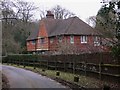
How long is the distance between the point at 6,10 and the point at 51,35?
40266 millimetres

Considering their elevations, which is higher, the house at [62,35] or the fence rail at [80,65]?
the house at [62,35]

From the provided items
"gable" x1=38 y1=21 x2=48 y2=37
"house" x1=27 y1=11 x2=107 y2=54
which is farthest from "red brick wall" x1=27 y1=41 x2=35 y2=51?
"gable" x1=38 y1=21 x2=48 y2=37

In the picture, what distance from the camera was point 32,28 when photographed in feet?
274

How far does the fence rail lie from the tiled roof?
10634 millimetres

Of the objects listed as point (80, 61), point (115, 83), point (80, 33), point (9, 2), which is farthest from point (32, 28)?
point (115, 83)

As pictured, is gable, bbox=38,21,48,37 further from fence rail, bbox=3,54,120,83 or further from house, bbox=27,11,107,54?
A: fence rail, bbox=3,54,120,83

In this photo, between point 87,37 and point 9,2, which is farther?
point 87,37

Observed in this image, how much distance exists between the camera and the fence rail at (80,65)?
22891mm

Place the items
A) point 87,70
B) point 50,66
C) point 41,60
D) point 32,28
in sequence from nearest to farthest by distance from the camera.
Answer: point 87,70, point 50,66, point 41,60, point 32,28

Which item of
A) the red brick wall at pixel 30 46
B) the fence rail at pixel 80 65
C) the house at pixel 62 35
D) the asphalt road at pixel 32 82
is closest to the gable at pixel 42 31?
the house at pixel 62 35

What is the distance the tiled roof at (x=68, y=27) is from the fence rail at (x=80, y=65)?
10634 mm

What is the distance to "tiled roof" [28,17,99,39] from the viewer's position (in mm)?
62781

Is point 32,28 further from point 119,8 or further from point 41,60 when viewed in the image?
point 119,8

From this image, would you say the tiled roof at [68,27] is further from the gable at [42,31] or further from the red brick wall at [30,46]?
the red brick wall at [30,46]
